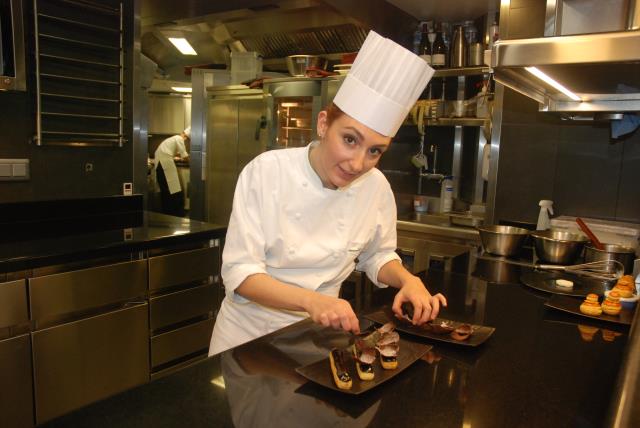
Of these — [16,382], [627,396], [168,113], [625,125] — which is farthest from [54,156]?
[168,113]

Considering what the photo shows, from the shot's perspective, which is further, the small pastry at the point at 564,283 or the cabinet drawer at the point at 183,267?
the cabinet drawer at the point at 183,267

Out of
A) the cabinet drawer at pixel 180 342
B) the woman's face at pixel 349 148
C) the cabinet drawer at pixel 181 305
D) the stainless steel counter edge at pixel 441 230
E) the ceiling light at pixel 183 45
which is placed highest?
the ceiling light at pixel 183 45

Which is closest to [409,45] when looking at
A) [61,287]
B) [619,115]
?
[619,115]

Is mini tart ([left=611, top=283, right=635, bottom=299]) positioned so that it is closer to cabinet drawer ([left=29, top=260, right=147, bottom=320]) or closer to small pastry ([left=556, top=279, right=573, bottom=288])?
small pastry ([left=556, top=279, right=573, bottom=288])

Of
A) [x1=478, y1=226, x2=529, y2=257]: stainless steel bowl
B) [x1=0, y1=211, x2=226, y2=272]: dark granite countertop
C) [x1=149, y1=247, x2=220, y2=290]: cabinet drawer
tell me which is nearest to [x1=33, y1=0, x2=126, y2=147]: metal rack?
[x1=0, y1=211, x2=226, y2=272]: dark granite countertop

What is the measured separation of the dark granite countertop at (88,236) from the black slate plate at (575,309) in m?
1.83

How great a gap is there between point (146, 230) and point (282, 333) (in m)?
1.75

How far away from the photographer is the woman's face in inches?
52.4

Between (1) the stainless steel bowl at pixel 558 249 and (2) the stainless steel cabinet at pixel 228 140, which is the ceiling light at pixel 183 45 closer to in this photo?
(2) the stainless steel cabinet at pixel 228 140

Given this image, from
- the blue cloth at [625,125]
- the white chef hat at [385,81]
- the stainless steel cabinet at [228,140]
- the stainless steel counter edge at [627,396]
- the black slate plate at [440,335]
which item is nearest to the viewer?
the stainless steel counter edge at [627,396]

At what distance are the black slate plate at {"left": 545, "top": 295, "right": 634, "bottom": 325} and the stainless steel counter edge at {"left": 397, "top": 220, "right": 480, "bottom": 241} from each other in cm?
180

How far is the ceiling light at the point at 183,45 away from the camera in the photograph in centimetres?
570

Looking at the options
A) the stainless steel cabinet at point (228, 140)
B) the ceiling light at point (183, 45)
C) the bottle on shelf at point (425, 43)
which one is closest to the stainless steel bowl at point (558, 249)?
the bottle on shelf at point (425, 43)

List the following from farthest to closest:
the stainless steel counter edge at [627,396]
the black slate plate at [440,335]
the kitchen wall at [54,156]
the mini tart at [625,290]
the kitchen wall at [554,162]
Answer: the kitchen wall at [554,162], the kitchen wall at [54,156], the mini tart at [625,290], the black slate plate at [440,335], the stainless steel counter edge at [627,396]
